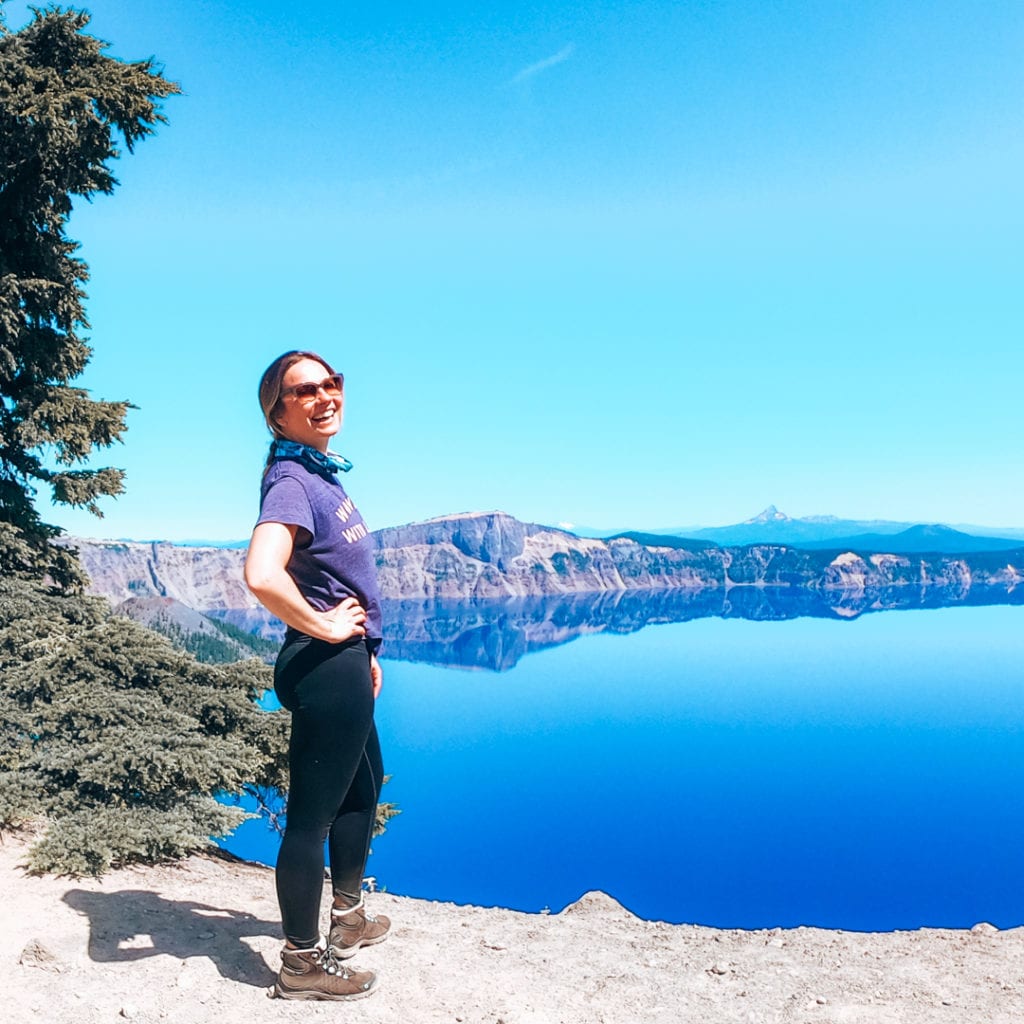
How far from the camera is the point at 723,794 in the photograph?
51.2m

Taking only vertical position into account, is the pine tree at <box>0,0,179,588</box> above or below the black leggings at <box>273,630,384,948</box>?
above

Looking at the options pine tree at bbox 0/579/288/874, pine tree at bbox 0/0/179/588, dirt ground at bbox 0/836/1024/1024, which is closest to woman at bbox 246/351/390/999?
dirt ground at bbox 0/836/1024/1024

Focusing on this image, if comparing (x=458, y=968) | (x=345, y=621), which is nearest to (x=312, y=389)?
(x=345, y=621)

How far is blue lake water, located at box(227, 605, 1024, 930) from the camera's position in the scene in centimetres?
3819

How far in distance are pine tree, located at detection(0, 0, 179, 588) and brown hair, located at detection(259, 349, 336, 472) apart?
7333 mm

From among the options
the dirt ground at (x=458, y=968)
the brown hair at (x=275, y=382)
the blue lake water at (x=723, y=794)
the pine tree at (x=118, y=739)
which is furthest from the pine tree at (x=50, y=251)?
the blue lake water at (x=723, y=794)

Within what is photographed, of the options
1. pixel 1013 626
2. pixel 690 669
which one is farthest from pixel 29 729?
pixel 1013 626

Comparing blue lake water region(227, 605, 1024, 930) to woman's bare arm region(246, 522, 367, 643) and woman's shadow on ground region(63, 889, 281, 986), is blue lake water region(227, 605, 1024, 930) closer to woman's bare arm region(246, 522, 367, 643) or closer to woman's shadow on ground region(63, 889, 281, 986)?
woman's shadow on ground region(63, 889, 281, 986)

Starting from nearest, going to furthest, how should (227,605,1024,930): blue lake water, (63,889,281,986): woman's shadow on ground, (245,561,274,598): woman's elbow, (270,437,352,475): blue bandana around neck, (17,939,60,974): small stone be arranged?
(245,561,274,598): woman's elbow, (270,437,352,475): blue bandana around neck, (17,939,60,974): small stone, (63,889,281,986): woman's shadow on ground, (227,605,1024,930): blue lake water

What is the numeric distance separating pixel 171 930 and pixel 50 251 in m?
9.20

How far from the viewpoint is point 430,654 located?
124250 mm

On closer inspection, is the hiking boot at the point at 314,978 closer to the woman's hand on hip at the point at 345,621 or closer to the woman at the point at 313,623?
the woman at the point at 313,623

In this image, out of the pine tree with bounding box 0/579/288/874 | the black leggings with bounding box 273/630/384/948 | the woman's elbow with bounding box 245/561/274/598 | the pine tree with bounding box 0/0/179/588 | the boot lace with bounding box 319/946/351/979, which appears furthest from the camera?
the pine tree with bounding box 0/0/179/588

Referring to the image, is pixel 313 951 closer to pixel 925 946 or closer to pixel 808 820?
pixel 925 946
